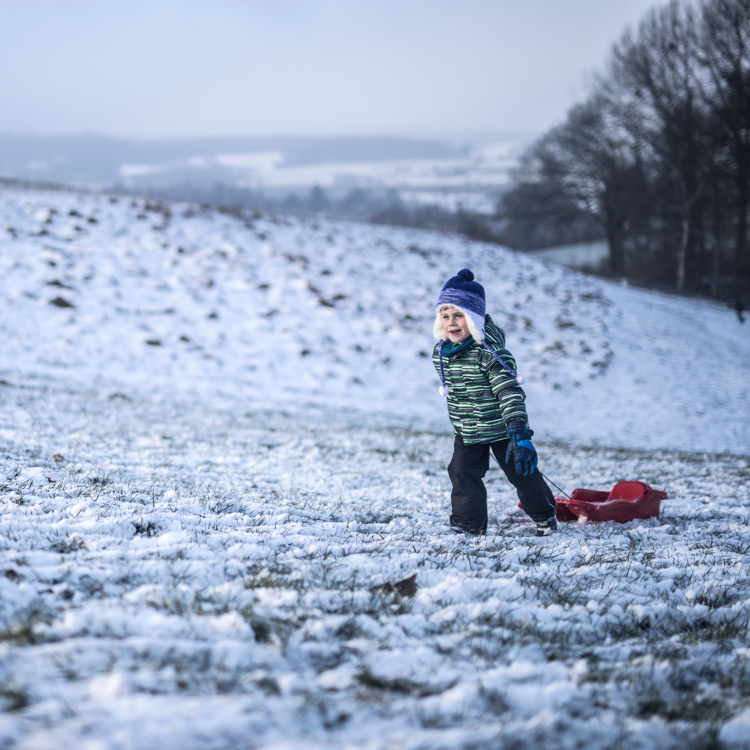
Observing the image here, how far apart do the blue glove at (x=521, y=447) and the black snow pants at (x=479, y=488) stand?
179mm

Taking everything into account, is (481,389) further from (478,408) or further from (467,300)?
(467,300)

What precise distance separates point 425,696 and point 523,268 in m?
24.2

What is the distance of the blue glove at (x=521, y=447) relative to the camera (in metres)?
4.00

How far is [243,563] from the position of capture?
2.88m

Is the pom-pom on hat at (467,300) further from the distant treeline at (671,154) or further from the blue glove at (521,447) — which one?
the distant treeline at (671,154)

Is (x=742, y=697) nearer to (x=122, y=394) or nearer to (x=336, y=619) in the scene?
(x=336, y=619)

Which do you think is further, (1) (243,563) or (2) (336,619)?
(1) (243,563)

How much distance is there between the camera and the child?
13.3ft

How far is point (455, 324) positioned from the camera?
4.19m

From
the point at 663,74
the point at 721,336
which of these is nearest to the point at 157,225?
the point at 721,336

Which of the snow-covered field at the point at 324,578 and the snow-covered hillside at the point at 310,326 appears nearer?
the snow-covered field at the point at 324,578

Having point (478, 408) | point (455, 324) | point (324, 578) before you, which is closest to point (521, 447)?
point (478, 408)

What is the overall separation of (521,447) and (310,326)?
471 inches

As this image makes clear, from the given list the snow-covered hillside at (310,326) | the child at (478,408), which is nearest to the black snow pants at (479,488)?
the child at (478,408)
